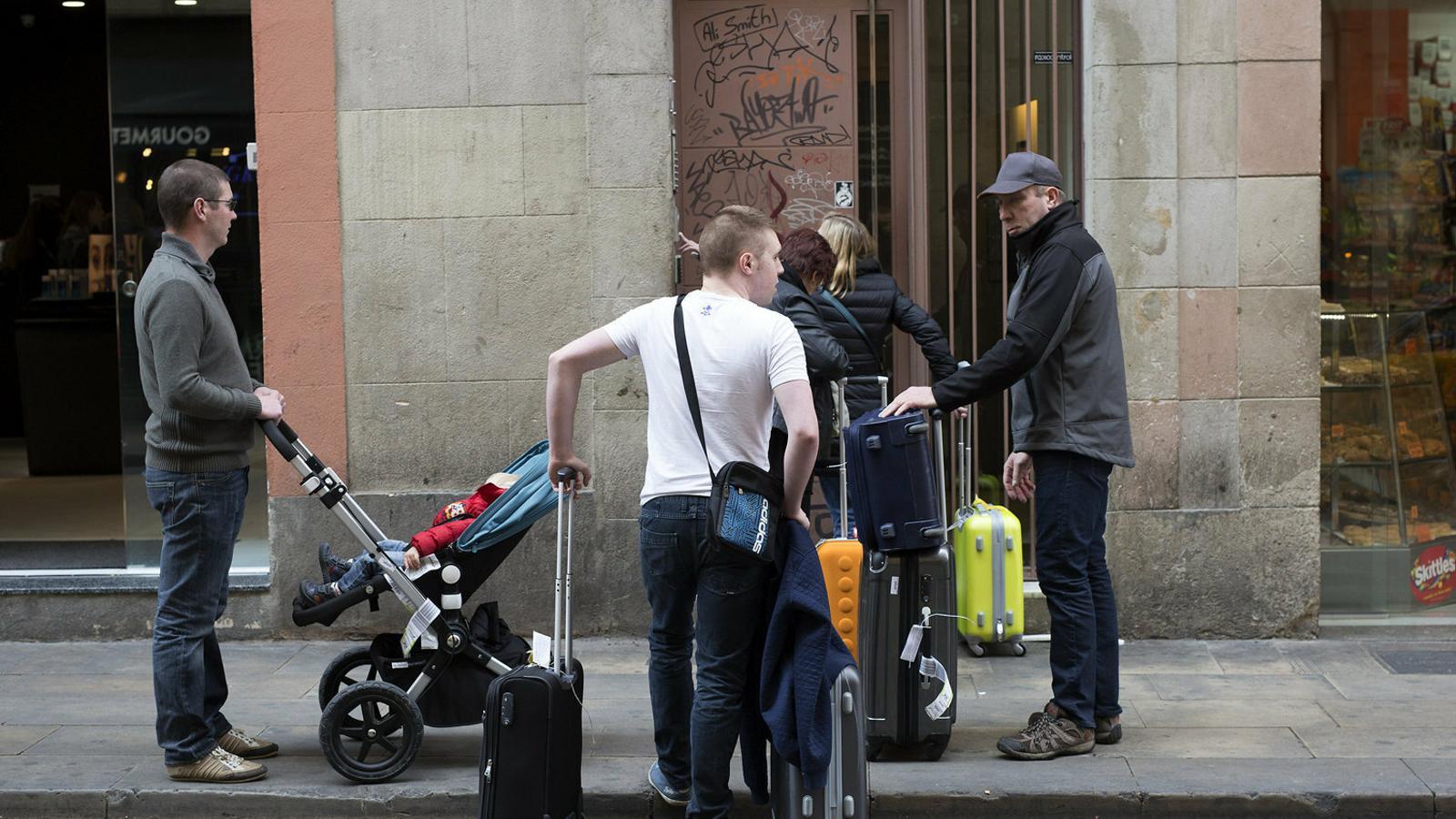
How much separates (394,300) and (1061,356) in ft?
11.1

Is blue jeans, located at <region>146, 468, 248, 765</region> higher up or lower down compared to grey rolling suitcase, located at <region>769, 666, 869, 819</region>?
higher up

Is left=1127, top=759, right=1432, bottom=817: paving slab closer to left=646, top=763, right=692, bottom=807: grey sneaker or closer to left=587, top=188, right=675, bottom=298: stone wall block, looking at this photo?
left=646, top=763, right=692, bottom=807: grey sneaker

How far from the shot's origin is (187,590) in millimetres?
5426

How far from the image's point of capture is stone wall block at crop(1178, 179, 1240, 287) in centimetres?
741

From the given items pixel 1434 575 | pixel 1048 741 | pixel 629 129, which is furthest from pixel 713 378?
pixel 1434 575

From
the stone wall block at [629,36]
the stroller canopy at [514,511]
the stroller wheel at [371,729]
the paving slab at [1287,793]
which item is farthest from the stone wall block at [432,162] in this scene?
the paving slab at [1287,793]

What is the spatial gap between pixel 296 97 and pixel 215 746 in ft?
11.0

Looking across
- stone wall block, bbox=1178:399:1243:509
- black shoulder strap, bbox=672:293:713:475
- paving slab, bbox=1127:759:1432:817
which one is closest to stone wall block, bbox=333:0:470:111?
black shoulder strap, bbox=672:293:713:475

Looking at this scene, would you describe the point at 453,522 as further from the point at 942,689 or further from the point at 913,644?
the point at 942,689

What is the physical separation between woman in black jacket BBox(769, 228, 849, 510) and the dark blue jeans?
0.87 meters

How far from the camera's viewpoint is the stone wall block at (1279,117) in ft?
24.2

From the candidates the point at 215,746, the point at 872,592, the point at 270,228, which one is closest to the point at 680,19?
the point at 270,228

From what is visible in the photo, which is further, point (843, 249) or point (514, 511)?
point (843, 249)

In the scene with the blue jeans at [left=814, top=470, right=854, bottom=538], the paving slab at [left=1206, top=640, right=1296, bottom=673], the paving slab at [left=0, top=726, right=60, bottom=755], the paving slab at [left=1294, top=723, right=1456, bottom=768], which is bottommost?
the paving slab at [left=1294, top=723, right=1456, bottom=768]
